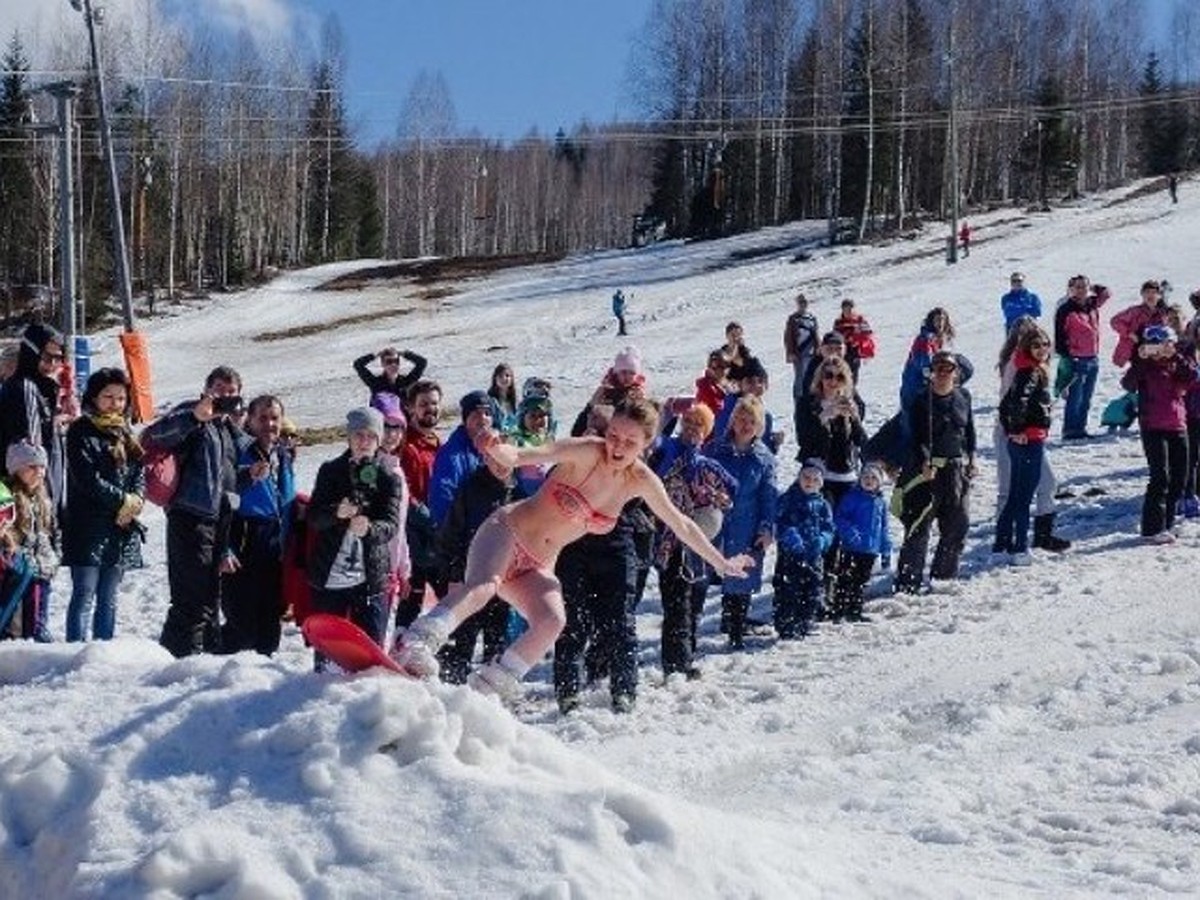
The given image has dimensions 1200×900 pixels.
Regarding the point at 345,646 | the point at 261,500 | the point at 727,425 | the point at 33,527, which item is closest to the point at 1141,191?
the point at 727,425

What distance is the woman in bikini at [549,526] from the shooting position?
686 centimetres

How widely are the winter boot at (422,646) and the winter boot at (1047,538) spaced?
7.00m

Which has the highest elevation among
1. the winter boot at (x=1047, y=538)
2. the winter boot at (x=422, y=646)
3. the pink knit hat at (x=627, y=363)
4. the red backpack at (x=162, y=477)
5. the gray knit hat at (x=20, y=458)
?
the pink knit hat at (x=627, y=363)

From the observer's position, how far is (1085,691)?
337 inches

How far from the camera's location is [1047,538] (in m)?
12.1

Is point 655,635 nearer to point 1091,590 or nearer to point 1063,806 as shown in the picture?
point 1091,590

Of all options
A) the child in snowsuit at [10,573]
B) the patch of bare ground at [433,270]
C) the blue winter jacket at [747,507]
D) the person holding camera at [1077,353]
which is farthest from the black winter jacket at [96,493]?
the patch of bare ground at [433,270]

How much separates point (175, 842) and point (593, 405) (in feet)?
18.2

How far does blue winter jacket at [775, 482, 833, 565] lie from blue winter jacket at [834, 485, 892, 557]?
0.45 m

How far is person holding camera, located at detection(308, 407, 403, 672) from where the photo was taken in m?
8.17

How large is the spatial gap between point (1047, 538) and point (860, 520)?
2356 mm

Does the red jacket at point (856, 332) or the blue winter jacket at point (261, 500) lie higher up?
the red jacket at point (856, 332)

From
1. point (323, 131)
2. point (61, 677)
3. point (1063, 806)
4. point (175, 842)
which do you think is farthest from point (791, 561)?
point (323, 131)

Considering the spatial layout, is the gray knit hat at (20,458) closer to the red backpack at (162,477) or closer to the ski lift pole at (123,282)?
the red backpack at (162,477)
